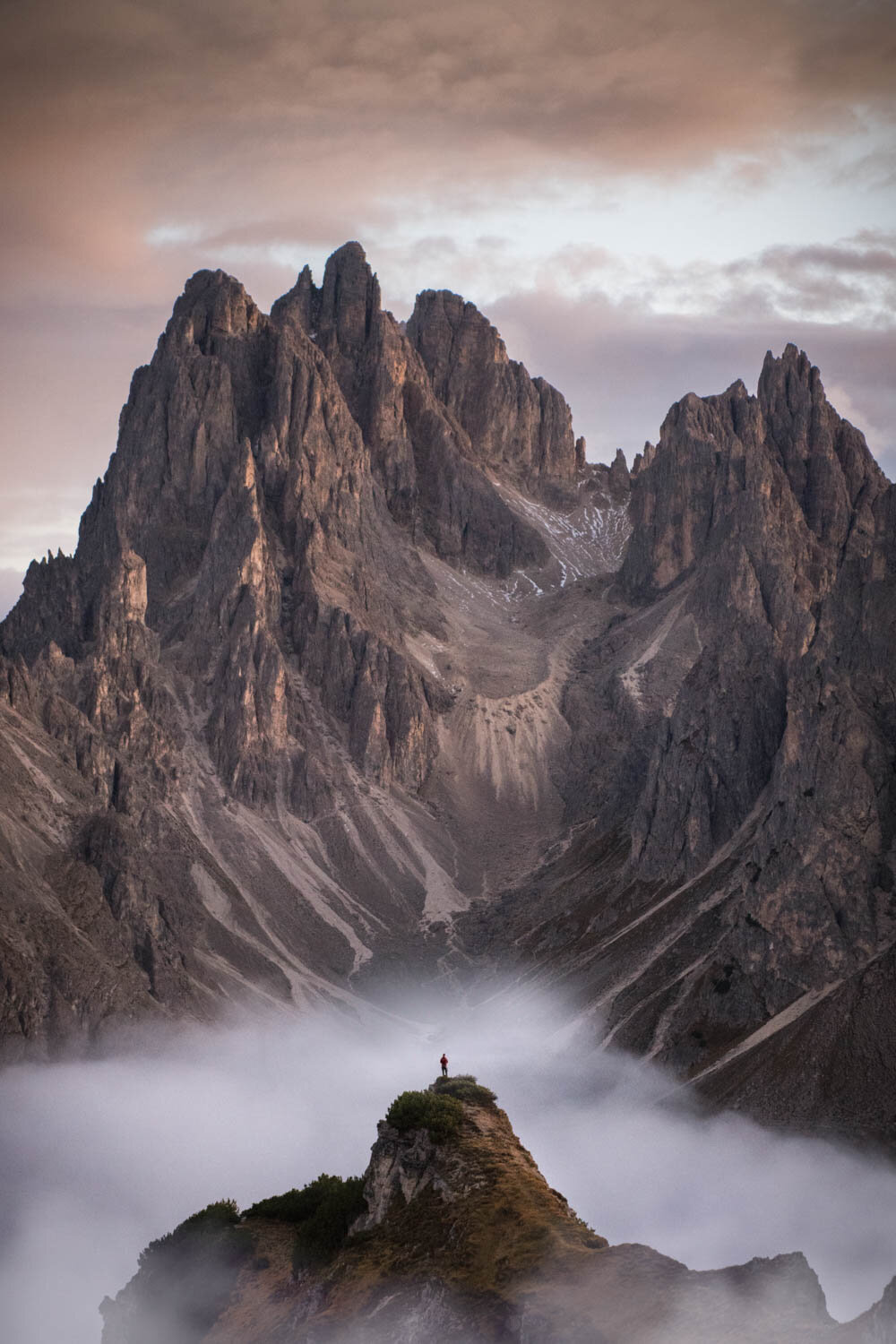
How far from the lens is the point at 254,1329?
61.9m

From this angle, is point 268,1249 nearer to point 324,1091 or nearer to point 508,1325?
point 508,1325

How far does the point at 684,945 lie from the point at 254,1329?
449ft

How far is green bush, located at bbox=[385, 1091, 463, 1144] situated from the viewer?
6488 cm

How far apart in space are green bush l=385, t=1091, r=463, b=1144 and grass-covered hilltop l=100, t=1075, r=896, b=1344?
0.08m

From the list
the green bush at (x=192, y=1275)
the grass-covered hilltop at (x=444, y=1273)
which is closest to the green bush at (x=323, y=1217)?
the grass-covered hilltop at (x=444, y=1273)

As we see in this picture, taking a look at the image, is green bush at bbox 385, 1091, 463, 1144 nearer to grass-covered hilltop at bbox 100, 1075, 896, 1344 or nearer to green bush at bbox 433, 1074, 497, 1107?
grass-covered hilltop at bbox 100, 1075, 896, 1344

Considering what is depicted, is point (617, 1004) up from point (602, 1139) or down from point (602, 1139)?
up

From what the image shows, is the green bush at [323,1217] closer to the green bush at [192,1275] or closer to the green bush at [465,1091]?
the green bush at [192,1275]

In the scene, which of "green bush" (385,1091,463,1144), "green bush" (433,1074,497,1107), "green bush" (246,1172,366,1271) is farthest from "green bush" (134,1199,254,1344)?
"green bush" (433,1074,497,1107)

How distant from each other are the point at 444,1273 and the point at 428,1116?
901cm

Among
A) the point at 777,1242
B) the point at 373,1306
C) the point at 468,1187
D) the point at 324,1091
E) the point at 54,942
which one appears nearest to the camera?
the point at 373,1306

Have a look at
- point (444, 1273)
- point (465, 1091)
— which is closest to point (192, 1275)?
point (465, 1091)

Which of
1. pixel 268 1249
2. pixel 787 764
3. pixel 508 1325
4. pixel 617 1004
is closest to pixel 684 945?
pixel 617 1004

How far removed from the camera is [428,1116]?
2574 inches
